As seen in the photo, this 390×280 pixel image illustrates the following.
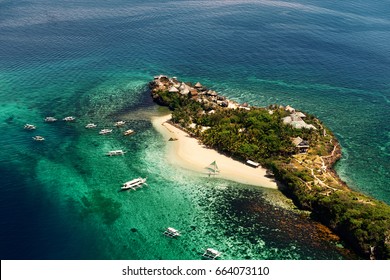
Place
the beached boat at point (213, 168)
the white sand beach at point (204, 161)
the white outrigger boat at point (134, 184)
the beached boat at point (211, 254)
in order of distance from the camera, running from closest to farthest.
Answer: the beached boat at point (211, 254) → the white outrigger boat at point (134, 184) → the white sand beach at point (204, 161) → the beached boat at point (213, 168)

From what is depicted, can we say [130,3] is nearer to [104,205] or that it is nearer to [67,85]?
[67,85]

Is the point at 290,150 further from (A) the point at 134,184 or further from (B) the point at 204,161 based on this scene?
(A) the point at 134,184

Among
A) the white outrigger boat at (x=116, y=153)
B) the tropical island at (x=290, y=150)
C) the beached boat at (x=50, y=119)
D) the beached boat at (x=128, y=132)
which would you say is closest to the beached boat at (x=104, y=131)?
the beached boat at (x=128, y=132)

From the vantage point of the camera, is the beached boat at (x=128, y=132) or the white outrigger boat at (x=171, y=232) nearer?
the white outrigger boat at (x=171, y=232)

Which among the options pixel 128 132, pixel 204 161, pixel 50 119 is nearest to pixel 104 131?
pixel 128 132

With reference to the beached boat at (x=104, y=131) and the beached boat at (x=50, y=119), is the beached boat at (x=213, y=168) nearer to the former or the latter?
the beached boat at (x=104, y=131)

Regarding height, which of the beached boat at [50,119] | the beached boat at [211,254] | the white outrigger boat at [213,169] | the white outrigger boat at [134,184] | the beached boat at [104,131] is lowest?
the beached boat at [211,254]
